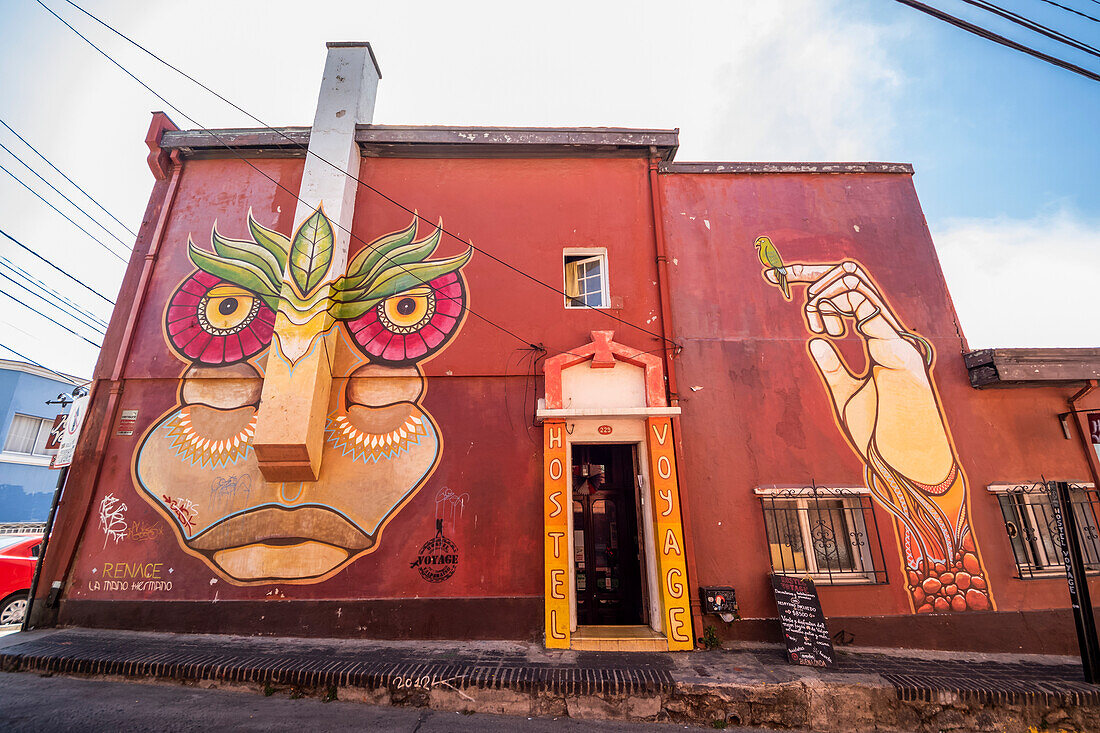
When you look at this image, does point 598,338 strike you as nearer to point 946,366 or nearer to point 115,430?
point 946,366

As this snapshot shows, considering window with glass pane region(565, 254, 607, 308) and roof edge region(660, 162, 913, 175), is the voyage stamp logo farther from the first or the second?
roof edge region(660, 162, 913, 175)

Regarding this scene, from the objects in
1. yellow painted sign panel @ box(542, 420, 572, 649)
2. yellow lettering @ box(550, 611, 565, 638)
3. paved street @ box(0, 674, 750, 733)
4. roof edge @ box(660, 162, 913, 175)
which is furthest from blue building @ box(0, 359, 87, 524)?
roof edge @ box(660, 162, 913, 175)

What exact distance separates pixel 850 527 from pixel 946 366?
122 inches

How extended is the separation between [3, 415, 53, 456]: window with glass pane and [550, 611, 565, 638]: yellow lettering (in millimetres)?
19841

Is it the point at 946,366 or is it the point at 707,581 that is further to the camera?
the point at 946,366

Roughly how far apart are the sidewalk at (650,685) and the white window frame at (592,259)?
4981 mm

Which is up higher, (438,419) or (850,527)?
(438,419)

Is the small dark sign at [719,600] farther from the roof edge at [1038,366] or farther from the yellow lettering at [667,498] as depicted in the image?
the roof edge at [1038,366]

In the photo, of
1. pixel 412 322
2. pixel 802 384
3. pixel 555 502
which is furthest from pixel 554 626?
pixel 802 384

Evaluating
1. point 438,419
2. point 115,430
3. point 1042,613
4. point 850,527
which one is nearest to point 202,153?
point 115,430

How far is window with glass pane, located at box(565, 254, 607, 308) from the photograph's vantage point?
7715 mm

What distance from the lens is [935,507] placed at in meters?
6.68

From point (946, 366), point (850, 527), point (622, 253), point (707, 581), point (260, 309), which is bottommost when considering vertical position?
point (707, 581)

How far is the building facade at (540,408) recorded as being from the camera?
6.30 metres
